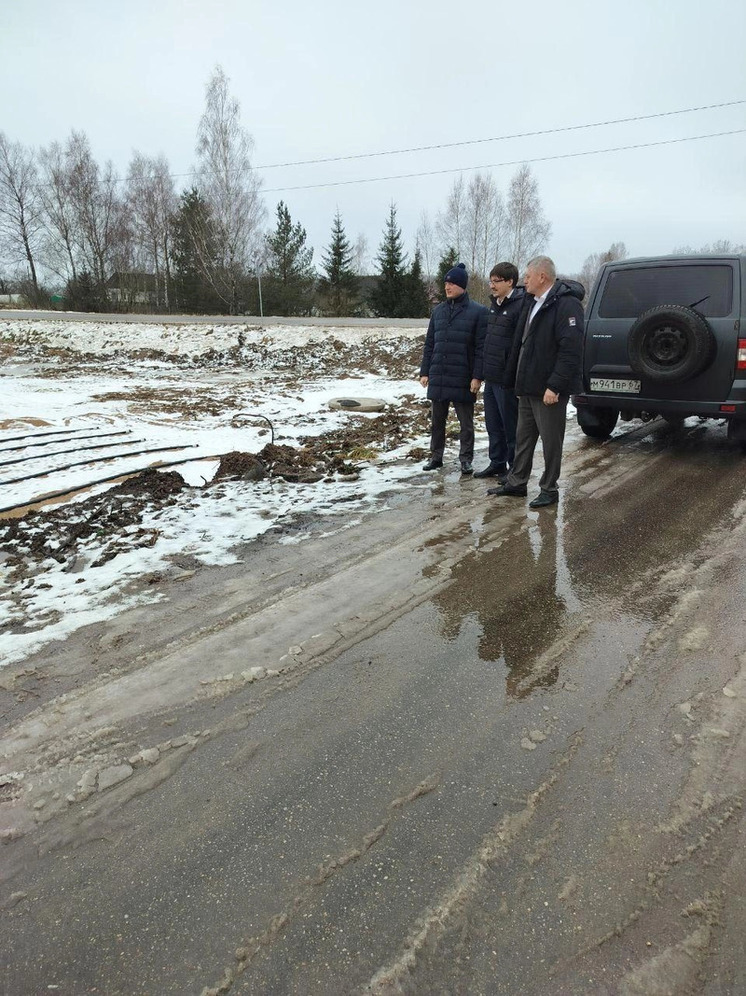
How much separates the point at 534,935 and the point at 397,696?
3.54 ft

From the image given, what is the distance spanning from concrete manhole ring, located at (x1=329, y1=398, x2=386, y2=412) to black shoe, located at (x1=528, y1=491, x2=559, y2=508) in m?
5.12

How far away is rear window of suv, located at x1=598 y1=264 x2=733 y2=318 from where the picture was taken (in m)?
5.98

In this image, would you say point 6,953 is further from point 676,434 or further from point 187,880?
point 676,434

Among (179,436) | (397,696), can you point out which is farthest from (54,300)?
(397,696)

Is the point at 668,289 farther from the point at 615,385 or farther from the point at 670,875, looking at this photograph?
the point at 670,875

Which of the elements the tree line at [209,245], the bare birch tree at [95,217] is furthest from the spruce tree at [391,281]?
the bare birch tree at [95,217]

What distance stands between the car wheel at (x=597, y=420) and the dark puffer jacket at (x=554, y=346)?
91.5 inches

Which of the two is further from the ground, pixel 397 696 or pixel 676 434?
pixel 676 434

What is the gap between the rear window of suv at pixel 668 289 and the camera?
5.98m

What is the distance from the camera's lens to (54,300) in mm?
41062

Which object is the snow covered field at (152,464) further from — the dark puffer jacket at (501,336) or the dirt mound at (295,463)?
the dark puffer jacket at (501,336)

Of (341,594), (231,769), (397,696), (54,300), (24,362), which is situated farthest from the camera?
(54,300)

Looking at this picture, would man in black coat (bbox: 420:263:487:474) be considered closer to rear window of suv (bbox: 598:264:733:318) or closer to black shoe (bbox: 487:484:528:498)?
black shoe (bbox: 487:484:528:498)

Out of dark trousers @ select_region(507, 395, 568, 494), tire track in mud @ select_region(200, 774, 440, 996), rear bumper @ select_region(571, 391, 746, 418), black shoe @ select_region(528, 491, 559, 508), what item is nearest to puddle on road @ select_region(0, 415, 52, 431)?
dark trousers @ select_region(507, 395, 568, 494)
